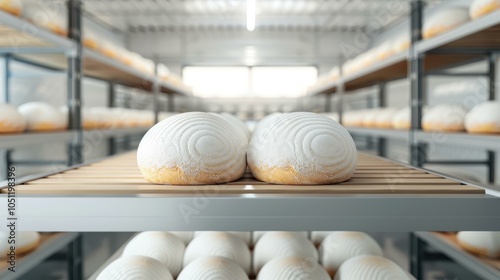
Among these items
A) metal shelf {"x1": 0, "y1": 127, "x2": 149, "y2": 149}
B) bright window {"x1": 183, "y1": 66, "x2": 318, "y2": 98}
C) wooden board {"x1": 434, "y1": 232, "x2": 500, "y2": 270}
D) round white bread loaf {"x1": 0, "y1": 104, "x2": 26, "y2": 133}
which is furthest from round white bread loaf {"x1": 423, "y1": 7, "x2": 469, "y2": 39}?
bright window {"x1": 183, "y1": 66, "x2": 318, "y2": 98}

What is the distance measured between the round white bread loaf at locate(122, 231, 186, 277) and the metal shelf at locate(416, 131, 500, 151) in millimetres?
1426

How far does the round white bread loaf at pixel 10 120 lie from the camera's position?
2.04 metres

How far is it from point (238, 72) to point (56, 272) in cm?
566

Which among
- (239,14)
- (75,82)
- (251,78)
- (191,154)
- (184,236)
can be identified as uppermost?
(239,14)

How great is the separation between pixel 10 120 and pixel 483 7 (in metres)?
2.55

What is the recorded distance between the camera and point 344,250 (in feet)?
4.93

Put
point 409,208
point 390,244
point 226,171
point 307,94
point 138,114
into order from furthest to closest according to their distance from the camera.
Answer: point 307,94 → point 138,114 → point 390,244 → point 226,171 → point 409,208

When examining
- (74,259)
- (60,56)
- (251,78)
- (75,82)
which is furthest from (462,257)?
(251,78)

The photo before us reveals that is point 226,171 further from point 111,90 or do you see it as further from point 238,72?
point 238,72

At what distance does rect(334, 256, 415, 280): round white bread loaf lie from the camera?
1197mm

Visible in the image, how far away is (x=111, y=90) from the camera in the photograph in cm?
504

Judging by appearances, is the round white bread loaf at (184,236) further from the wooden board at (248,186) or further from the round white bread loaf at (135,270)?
the wooden board at (248,186)

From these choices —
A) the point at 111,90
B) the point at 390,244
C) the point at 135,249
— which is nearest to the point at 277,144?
the point at 135,249

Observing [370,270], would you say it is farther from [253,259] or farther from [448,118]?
[448,118]
